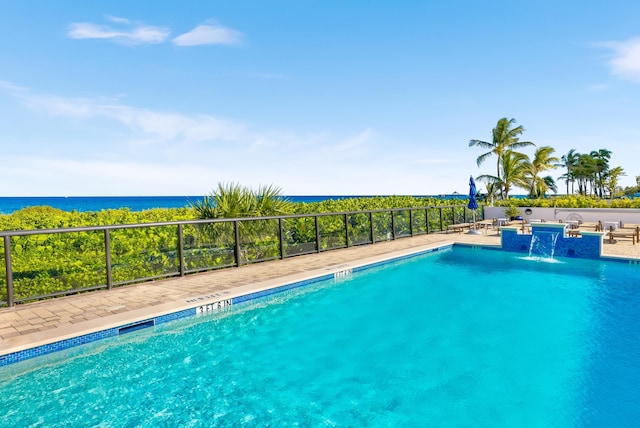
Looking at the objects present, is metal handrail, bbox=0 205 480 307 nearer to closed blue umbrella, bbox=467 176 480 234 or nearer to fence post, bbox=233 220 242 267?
fence post, bbox=233 220 242 267

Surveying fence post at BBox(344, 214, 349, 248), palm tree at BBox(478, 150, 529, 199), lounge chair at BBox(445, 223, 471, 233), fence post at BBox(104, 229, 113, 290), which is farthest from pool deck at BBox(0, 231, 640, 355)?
palm tree at BBox(478, 150, 529, 199)

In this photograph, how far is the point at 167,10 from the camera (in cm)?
1195

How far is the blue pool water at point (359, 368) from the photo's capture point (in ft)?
10.8

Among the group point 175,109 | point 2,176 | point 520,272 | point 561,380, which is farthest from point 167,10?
point 2,176

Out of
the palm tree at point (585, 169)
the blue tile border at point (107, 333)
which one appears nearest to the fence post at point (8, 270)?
the blue tile border at point (107, 333)

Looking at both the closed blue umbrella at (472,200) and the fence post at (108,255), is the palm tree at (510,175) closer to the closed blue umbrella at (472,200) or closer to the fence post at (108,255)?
the closed blue umbrella at (472,200)

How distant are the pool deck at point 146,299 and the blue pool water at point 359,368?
259mm

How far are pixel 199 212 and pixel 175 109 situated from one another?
450 inches

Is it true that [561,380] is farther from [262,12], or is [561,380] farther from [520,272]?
[262,12]

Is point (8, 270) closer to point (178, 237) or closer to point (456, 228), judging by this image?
point (178, 237)

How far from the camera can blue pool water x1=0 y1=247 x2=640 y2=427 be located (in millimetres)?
3283

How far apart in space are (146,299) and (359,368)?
142 inches

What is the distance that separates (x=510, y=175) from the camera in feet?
78.5

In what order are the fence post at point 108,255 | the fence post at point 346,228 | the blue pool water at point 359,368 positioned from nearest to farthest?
the blue pool water at point 359,368, the fence post at point 108,255, the fence post at point 346,228
